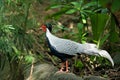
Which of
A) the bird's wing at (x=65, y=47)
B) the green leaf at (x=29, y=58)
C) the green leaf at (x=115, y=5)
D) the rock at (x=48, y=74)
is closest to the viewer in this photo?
the rock at (x=48, y=74)

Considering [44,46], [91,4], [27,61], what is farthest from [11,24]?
[91,4]

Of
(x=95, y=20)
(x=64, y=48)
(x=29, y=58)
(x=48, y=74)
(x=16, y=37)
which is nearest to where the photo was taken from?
(x=64, y=48)

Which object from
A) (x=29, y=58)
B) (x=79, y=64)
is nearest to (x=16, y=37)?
(x=29, y=58)

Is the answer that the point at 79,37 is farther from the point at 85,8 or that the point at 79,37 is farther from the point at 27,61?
the point at 27,61

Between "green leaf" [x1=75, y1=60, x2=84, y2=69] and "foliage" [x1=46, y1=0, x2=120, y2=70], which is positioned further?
"foliage" [x1=46, y1=0, x2=120, y2=70]

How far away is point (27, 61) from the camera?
673cm

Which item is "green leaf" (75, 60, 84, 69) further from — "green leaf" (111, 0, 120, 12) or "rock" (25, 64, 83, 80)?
"green leaf" (111, 0, 120, 12)

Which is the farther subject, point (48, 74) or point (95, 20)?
point (95, 20)

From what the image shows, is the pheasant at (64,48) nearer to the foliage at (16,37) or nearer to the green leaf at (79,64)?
the foliage at (16,37)

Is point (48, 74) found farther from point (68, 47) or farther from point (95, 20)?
point (95, 20)

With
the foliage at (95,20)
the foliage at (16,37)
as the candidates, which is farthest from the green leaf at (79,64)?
the foliage at (16,37)

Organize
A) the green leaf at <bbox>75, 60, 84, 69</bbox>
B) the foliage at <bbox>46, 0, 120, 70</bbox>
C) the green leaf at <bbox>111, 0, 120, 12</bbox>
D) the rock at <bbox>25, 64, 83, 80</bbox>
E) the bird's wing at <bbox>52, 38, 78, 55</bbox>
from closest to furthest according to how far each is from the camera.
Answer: the rock at <bbox>25, 64, 83, 80</bbox> → the bird's wing at <bbox>52, 38, 78, 55</bbox> → the green leaf at <bbox>111, 0, 120, 12</bbox> → the green leaf at <bbox>75, 60, 84, 69</bbox> → the foliage at <bbox>46, 0, 120, 70</bbox>

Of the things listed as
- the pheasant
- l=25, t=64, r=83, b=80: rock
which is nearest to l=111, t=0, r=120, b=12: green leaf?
the pheasant

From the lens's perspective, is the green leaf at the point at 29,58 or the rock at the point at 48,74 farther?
the green leaf at the point at 29,58
